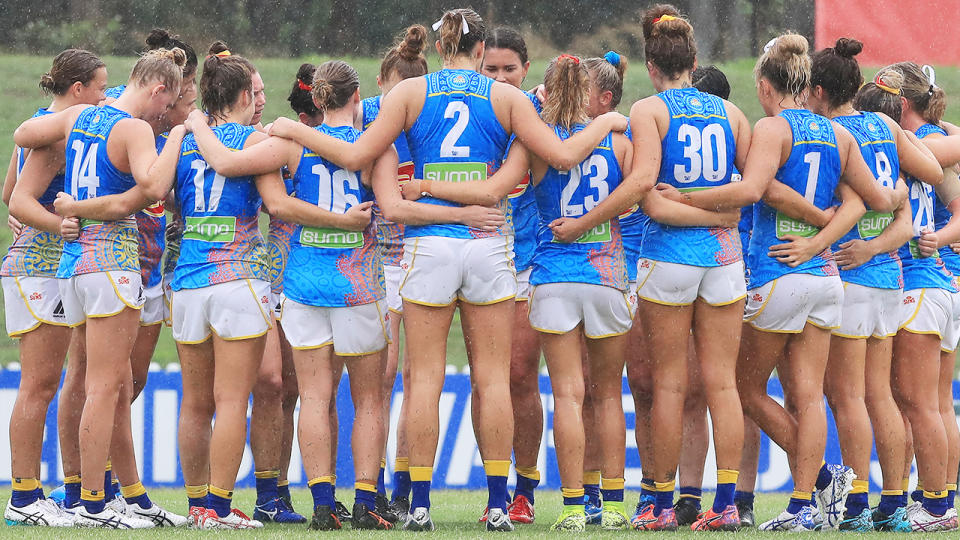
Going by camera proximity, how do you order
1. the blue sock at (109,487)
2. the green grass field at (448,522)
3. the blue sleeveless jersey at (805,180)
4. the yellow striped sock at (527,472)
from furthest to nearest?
the yellow striped sock at (527,472) → the blue sock at (109,487) → the blue sleeveless jersey at (805,180) → the green grass field at (448,522)

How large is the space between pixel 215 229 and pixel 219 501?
4.25 feet

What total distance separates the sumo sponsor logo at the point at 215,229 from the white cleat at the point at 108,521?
141 cm

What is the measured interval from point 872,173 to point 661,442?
5.67ft

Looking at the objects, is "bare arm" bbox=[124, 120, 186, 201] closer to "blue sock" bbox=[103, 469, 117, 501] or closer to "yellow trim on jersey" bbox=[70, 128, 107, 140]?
"yellow trim on jersey" bbox=[70, 128, 107, 140]

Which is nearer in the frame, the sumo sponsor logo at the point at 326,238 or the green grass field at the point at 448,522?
the green grass field at the point at 448,522

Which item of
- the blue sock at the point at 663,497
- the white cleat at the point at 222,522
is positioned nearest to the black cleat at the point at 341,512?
the white cleat at the point at 222,522

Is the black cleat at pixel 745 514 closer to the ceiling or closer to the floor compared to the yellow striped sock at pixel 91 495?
closer to the floor

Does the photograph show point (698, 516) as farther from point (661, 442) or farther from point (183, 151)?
point (183, 151)

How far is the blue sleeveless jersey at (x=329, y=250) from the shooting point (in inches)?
Answer: 244

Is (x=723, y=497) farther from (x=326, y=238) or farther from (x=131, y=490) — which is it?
(x=131, y=490)

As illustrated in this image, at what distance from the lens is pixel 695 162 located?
6297 millimetres

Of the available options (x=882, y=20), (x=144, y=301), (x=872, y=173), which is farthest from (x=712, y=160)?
(x=882, y=20)

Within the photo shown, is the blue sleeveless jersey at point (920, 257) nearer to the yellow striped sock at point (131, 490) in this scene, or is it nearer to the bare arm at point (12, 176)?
the yellow striped sock at point (131, 490)

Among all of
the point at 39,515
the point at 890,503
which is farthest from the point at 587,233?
the point at 39,515
